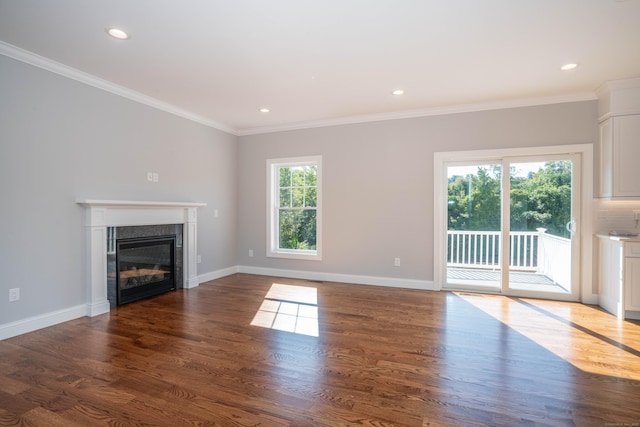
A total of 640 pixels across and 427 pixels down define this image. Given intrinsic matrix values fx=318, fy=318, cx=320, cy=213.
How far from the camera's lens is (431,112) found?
4.70 m

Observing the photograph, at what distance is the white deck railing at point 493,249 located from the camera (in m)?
4.35

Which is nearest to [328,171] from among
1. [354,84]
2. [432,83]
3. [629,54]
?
[354,84]

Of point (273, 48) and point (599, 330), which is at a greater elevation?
point (273, 48)

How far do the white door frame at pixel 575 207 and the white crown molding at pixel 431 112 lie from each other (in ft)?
1.93

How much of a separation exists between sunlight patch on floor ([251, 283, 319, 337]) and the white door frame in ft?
6.49

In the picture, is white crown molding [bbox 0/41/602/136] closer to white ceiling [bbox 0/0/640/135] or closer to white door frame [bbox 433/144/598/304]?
white ceiling [bbox 0/0/640/135]

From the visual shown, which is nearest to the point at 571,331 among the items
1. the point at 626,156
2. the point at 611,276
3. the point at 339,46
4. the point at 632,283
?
Answer: the point at 632,283

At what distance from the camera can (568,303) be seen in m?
4.11

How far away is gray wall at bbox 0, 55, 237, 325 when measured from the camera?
2.96 meters

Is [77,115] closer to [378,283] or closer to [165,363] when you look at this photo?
[165,363]

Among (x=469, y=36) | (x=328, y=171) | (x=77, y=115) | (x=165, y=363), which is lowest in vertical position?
(x=165, y=363)

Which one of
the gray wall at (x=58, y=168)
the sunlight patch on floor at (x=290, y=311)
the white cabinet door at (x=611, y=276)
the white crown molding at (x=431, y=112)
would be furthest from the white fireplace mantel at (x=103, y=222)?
the white cabinet door at (x=611, y=276)

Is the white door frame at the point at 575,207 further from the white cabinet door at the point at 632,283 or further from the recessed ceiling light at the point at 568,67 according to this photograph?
the recessed ceiling light at the point at 568,67

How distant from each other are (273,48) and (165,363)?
2828 millimetres
